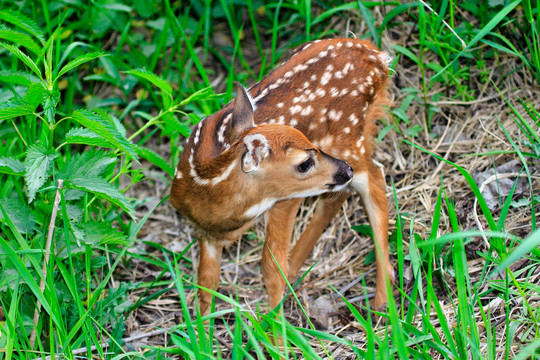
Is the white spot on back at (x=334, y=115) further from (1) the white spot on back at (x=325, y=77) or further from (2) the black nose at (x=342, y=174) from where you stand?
(2) the black nose at (x=342, y=174)

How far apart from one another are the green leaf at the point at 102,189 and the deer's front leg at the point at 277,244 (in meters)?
0.93

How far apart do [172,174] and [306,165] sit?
84 centimetres

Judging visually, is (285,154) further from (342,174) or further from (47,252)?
(47,252)

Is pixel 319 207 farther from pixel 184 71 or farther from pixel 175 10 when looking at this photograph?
pixel 175 10

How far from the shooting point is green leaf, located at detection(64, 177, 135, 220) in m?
3.03

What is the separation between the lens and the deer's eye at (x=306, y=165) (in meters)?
3.39

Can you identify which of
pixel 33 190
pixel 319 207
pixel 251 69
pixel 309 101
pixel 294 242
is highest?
pixel 33 190

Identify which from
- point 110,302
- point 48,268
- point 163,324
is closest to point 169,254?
point 163,324

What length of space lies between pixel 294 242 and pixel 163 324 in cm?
108

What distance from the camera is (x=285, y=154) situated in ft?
11.0

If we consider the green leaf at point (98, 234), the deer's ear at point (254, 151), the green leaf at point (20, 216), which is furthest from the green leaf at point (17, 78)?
the deer's ear at point (254, 151)

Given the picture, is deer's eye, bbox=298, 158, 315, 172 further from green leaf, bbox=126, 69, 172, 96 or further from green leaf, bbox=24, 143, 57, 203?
green leaf, bbox=24, 143, 57, 203

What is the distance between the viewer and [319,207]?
4.22 metres

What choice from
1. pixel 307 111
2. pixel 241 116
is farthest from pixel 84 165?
pixel 307 111
